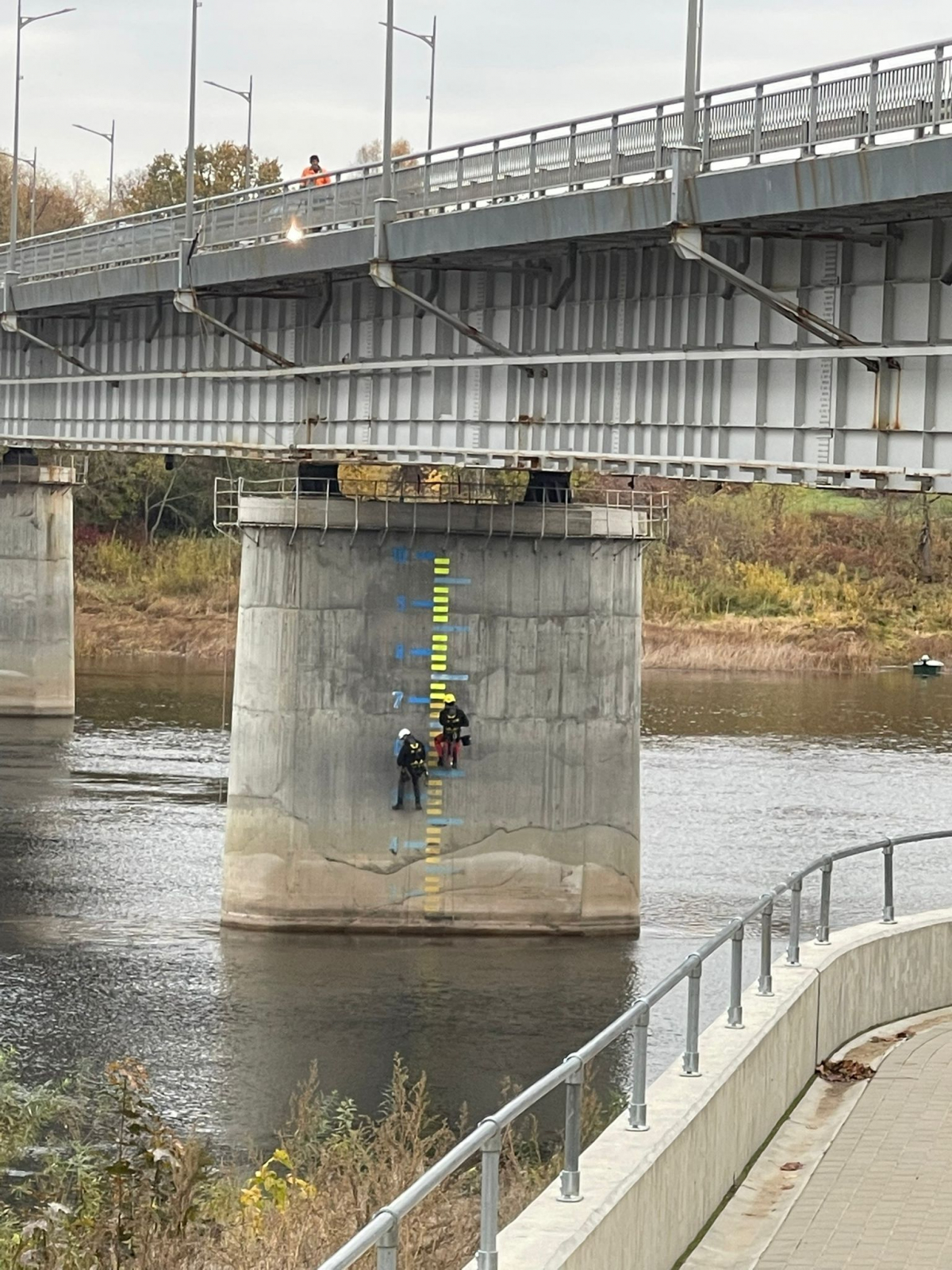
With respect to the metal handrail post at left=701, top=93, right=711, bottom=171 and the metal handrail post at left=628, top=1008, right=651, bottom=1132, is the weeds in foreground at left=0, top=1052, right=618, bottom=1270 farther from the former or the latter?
the metal handrail post at left=701, top=93, right=711, bottom=171

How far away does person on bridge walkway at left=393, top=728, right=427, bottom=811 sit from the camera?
101 feet

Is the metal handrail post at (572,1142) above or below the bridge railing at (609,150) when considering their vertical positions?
below

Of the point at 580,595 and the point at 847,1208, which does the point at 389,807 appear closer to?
the point at 580,595

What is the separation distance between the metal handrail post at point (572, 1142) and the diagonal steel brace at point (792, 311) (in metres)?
12.3

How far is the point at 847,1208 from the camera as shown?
34.9 ft

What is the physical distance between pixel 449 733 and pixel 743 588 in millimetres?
54868

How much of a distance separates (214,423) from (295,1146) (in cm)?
1852

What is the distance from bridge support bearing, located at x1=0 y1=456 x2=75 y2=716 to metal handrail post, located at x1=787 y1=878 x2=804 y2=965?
47.0 metres

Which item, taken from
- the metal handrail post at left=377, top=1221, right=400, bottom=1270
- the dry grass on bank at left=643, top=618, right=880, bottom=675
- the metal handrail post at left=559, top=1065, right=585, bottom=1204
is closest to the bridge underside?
the metal handrail post at left=559, top=1065, right=585, bottom=1204

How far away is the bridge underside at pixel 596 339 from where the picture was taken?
20.0m

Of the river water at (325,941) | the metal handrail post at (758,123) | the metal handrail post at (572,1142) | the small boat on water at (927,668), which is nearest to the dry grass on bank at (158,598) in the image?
the small boat on water at (927,668)

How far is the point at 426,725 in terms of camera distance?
A: 102 feet

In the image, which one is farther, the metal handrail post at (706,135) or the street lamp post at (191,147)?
the street lamp post at (191,147)

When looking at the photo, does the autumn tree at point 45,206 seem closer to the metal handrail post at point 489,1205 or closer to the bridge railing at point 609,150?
the bridge railing at point 609,150
